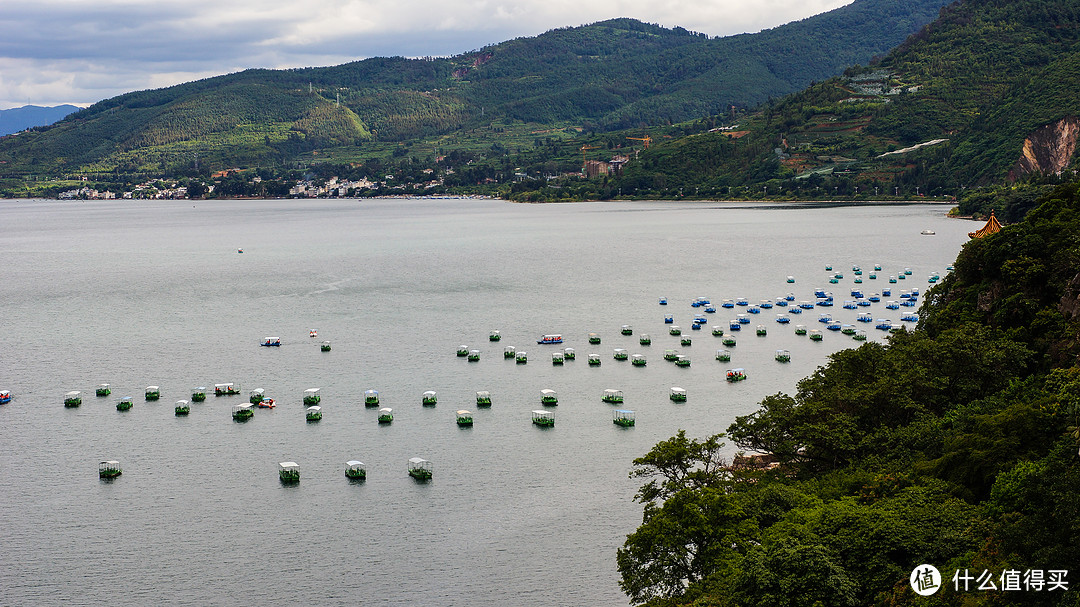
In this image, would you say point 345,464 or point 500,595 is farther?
point 345,464

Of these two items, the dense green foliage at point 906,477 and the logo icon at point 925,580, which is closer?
the logo icon at point 925,580

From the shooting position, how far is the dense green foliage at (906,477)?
22.3 metres

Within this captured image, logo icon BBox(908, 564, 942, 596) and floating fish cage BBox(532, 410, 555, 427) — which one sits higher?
logo icon BBox(908, 564, 942, 596)

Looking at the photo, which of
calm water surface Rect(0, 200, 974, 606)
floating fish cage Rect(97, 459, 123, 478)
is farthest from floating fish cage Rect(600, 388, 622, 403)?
floating fish cage Rect(97, 459, 123, 478)

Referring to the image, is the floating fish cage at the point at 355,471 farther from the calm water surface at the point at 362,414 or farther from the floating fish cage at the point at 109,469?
the floating fish cage at the point at 109,469

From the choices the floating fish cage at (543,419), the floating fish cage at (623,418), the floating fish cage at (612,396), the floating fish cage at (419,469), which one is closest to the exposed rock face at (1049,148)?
the floating fish cage at (612,396)

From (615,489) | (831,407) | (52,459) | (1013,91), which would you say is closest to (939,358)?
(831,407)

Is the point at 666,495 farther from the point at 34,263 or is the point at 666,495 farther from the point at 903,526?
the point at 34,263

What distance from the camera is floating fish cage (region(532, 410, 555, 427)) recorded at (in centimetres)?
4956

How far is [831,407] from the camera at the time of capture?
3700cm

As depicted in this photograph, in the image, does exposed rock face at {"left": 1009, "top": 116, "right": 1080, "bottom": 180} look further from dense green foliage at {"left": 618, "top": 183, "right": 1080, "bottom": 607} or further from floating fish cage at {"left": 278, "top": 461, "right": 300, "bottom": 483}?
floating fish cage at {"left": 278, "top": 461, "right": 300, "bottom": 483}

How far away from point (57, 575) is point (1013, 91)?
182291 millimetres

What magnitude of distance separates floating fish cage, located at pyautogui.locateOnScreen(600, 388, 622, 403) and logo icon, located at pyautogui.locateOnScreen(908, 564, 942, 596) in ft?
104

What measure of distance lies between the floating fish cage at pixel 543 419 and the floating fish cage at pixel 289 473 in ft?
41.6
